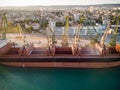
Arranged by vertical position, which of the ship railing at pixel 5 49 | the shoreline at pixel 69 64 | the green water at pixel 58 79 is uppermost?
the ship railing at pixel 5 49

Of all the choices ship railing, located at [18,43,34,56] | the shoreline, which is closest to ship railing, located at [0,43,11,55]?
ship railing, located at [18,43,34,56]

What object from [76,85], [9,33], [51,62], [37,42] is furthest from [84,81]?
[9,33]

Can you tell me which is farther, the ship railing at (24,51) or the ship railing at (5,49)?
the ship railing at (5,49)

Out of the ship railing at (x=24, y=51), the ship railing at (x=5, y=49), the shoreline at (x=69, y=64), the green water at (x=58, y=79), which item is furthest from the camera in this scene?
the ship railing at (x=5, y=49)

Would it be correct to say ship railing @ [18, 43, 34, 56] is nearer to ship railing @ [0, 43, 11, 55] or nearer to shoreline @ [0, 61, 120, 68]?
shoreline @ [0, 61, 120, 68]

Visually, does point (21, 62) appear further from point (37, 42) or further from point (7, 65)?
point (37, 42)

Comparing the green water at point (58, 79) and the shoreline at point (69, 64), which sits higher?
the shoreline at point (69, 64)

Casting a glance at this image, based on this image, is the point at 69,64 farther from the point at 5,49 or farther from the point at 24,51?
the point at 5,49

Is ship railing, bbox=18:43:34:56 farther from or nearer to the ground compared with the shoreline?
farther from the ground

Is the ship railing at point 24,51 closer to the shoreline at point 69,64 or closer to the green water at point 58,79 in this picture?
the shoreline at point 69,64

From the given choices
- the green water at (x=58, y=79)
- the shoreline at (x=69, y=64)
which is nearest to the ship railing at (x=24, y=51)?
the shoreline at (x=69, y=64)
